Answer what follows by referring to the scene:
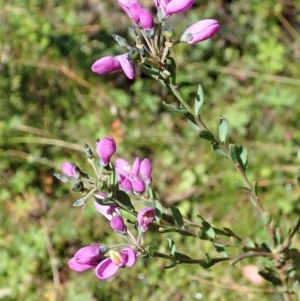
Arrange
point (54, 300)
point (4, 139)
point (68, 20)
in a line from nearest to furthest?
point (54, 300), point (4, 139), point (68, 20)

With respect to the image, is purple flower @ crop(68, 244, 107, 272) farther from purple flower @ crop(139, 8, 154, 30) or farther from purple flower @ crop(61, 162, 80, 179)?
purple flower @ crop(139, 8, 154, 30)

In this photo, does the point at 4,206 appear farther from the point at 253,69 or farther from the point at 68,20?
the point at 253,69

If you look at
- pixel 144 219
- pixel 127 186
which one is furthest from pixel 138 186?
pixel 144 219

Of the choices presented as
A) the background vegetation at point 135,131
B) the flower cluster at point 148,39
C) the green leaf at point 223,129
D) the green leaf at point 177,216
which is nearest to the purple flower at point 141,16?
the flower cluster at point 148,39

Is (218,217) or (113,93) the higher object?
(113,93)

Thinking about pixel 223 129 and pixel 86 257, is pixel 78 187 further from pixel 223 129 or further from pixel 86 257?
pixel 223 129

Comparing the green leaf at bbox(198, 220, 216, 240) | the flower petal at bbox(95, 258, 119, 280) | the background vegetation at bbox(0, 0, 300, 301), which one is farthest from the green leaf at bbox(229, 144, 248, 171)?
the background vegetation at bbox(0, 0, 300, 301)

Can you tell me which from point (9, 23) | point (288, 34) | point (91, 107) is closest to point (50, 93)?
point (91, 107)

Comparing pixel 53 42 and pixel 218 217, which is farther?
pixel 53 42
